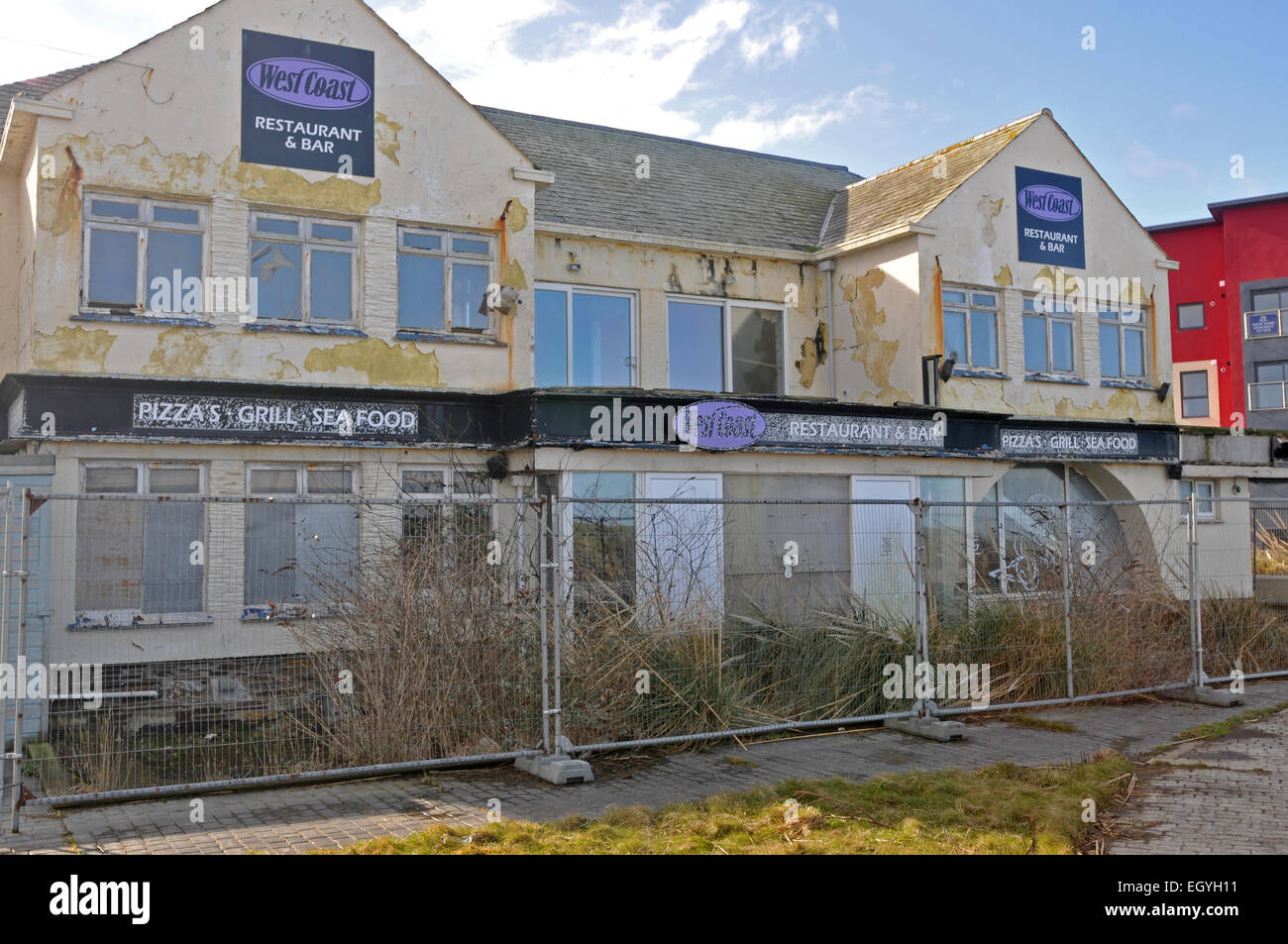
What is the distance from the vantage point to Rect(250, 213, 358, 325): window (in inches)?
590

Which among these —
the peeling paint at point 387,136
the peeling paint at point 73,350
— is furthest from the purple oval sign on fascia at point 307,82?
the peeling paint at point 73,350

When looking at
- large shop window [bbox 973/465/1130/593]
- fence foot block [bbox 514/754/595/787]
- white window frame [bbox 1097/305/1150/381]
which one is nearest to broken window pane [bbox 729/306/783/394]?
large shop window [bbox 973/465/1130/593]

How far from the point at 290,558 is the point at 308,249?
21.8ft

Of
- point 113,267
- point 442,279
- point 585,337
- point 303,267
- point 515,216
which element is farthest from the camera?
point 585,337

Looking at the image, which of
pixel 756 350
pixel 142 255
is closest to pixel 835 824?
pixel 142 255

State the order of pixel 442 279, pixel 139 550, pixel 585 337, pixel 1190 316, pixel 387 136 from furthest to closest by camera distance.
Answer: pixel 1190 316
pixel 585 337
pixel 442 279
pixel 387 136
pixel 139 550

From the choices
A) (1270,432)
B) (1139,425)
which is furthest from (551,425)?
(1270,432)

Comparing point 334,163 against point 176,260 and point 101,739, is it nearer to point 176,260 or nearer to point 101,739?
point 176,260

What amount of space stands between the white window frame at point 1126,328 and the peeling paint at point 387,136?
1387cm

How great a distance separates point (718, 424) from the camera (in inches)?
650

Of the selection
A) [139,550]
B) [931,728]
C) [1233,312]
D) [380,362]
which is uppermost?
[1233,312]

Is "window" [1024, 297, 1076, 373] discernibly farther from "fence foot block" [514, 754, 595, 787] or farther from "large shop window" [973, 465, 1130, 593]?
"fence foot block" [514, 754, 595, 787]

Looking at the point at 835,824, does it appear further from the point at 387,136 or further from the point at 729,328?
the point at 729,328

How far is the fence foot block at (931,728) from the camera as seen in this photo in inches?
420
